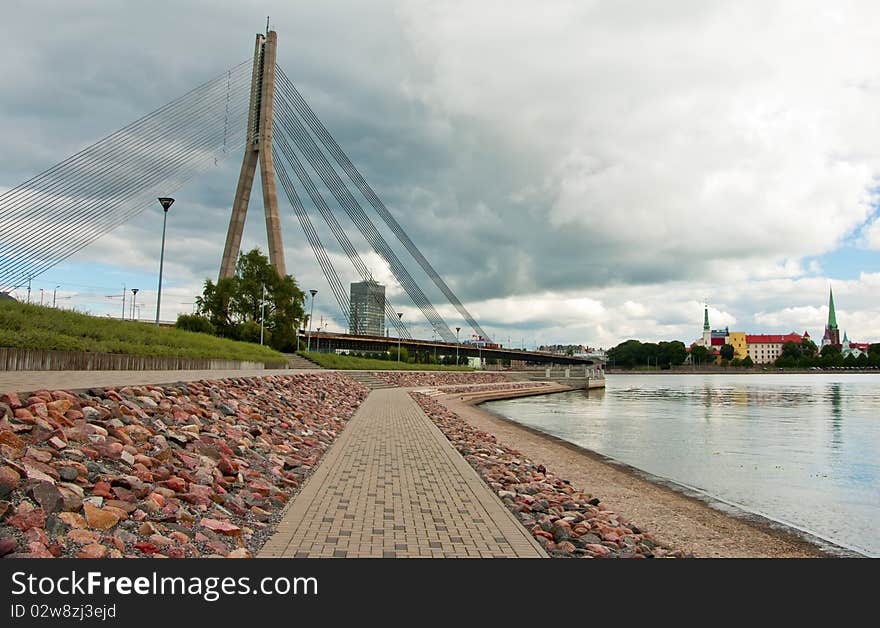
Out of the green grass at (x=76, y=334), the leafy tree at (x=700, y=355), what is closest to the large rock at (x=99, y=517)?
the green grass at (x=76, y=334)

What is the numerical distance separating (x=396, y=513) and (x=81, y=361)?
9.94 m

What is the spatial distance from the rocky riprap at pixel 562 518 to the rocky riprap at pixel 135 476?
302cm

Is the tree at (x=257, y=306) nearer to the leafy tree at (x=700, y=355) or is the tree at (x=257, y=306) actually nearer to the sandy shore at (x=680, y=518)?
the sandy shore at (x=680, y=518)

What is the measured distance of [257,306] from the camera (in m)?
50.7

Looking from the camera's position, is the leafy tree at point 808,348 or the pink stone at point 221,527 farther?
the leafy tree at point 808,348

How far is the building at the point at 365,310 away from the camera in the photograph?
65.9 meters

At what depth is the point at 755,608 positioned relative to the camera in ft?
16.1

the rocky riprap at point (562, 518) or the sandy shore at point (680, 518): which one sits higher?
the rocky riprap at point (562, 518)

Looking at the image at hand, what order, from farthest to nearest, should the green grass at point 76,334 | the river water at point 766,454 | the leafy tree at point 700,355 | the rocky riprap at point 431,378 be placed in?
the leafy tree at point 700,355 < the rocky riprap at point 431,378 < the green grass at point 76,334 < the river water at point 766,454

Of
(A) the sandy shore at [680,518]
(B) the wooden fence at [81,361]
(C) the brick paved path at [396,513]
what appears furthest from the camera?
(B) the wooden fence at [81,361]

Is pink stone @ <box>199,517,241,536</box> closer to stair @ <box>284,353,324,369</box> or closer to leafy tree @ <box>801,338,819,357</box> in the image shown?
stair @ <box>284,353,324,369</box>

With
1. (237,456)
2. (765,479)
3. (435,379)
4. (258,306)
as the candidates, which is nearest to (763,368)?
(435,379)

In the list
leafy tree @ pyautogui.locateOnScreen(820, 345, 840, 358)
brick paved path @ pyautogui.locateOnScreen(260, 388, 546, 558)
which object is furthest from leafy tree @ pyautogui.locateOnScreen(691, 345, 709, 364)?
brick paved path @ pyautogui.locateOnScreen(260, 388, 546, 558)

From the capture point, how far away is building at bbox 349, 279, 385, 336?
65938 mm
